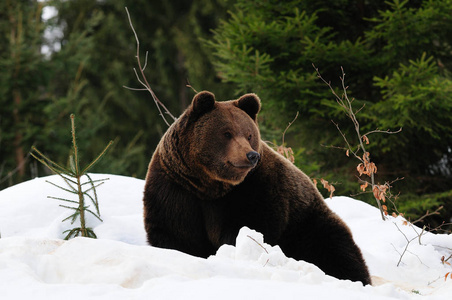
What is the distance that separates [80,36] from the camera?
12.8 metres

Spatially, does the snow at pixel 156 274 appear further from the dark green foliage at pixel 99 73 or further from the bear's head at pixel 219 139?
the dark green foliage at pixel 99 73

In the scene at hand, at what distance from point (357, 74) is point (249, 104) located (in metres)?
4.92

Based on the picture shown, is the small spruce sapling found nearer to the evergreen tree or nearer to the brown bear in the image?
the brown bear

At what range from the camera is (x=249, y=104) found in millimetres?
3871

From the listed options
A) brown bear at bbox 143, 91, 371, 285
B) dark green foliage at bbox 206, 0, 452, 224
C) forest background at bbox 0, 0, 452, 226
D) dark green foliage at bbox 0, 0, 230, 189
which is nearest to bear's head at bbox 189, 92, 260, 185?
brown bear at bbox 143, 91, 371, 285

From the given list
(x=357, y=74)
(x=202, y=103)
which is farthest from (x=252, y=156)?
(x=357, y=74)

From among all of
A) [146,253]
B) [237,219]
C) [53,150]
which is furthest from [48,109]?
[146,253]

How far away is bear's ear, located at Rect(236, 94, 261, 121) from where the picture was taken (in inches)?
150

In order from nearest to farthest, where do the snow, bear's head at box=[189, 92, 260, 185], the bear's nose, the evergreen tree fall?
the snow → the bear's nose → bear's head at box=[189, 92, 260, 185] → the evergreen tree

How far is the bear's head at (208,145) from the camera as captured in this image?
3566 millimetres

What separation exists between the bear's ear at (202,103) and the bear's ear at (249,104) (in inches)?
9.8

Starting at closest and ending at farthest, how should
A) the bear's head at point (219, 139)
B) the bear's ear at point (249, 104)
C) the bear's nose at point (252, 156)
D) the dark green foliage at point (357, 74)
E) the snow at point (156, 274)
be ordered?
1. the snow at point (156, 274)
2. the bear's nose at point (252, 156)
3. the bear's head at point (219, 139)
4. the bear's ear at point (249, 104)
5. the dark green foliage at point (357, 74)

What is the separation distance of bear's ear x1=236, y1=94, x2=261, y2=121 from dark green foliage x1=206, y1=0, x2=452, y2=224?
132 inches

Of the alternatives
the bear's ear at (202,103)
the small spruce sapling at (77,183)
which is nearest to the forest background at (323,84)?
the bear's ear at (202,103)
